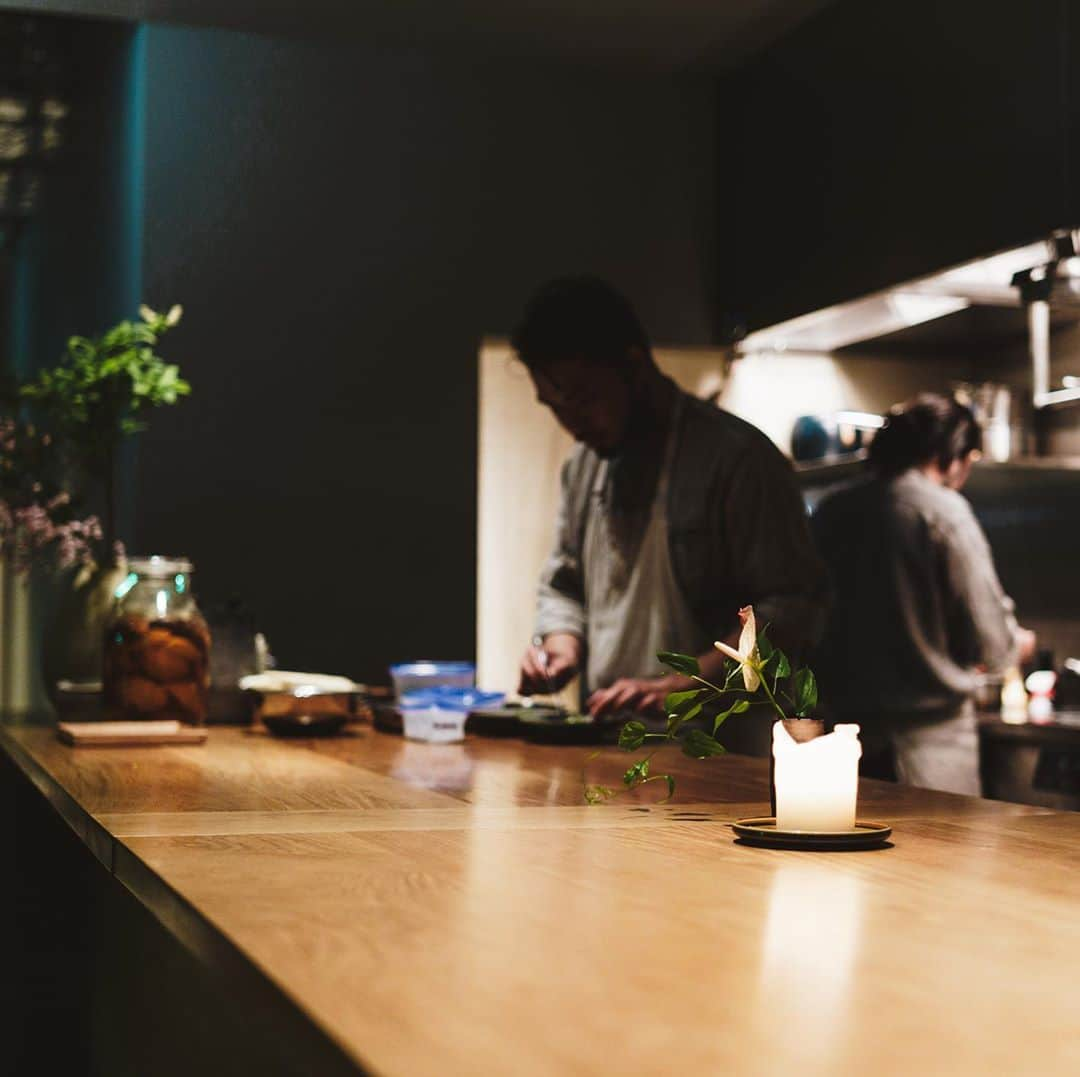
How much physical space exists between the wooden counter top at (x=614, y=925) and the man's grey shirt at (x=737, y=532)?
118 cm

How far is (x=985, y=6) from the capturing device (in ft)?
12.3

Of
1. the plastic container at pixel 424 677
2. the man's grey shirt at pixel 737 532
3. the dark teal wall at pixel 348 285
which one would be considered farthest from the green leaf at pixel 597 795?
the dark teal wall at pixel 348 285

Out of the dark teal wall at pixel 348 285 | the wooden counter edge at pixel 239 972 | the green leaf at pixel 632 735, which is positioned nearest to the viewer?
the wooden counter edge at pixel 239 972

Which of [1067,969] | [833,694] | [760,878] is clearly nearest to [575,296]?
[833,694]

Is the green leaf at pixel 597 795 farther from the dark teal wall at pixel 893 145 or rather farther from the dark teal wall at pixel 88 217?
the dark teal wall at pixel 88 217

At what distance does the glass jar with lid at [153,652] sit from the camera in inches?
118

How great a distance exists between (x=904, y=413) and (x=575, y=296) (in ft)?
4.08

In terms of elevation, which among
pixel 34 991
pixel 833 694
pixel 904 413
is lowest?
pixel 34 991

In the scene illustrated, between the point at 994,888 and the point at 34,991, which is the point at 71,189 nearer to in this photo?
the point at 34,991

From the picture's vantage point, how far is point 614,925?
106 cm

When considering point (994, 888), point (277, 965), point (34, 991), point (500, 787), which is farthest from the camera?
point (34, 991)

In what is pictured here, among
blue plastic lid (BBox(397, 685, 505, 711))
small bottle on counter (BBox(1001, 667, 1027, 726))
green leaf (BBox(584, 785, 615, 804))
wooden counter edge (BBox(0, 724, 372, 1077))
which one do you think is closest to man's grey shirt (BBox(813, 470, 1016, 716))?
small bottle on counter (BBox(1001, 667, 1027, 726))

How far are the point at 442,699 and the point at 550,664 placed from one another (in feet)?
1.38

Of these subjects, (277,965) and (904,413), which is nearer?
(277,965)
